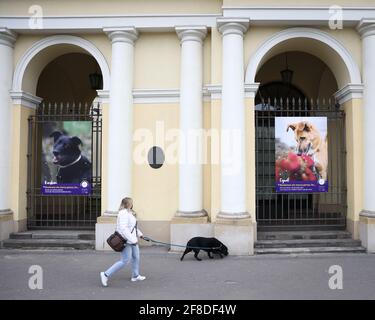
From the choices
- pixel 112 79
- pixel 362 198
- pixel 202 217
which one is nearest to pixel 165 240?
pixel 202 217

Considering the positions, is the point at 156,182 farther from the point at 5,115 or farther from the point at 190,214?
the point at 5,115

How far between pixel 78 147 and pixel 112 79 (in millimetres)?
2036

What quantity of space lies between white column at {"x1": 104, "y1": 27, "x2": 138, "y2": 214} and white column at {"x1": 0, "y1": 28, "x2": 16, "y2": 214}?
2.58m

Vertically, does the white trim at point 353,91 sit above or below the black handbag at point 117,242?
above

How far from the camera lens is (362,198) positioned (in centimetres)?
945

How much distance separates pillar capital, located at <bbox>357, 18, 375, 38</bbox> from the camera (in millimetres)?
9094

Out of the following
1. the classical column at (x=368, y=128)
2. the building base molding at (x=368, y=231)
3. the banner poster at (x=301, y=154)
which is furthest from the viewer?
the banner poster at (x=301, y=154)

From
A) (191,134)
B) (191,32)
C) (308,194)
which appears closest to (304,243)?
(308,194)

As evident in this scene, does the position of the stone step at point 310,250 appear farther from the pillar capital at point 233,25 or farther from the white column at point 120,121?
the pillar capital at point 233,25

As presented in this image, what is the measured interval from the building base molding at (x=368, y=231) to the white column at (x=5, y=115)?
28.2ft

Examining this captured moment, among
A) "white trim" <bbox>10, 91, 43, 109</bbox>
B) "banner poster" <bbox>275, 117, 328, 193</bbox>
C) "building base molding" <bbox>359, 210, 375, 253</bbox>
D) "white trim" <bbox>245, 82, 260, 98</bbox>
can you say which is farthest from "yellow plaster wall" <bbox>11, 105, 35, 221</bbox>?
"building base molding" <bbox>359, 210, 375, 253</bbox>

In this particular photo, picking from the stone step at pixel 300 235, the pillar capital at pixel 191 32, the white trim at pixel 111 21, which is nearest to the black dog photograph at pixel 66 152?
the white trim at pixel 111 21

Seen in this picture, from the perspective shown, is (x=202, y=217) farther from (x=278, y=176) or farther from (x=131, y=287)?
(x=131, y=287)

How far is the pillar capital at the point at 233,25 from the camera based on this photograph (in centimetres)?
907
